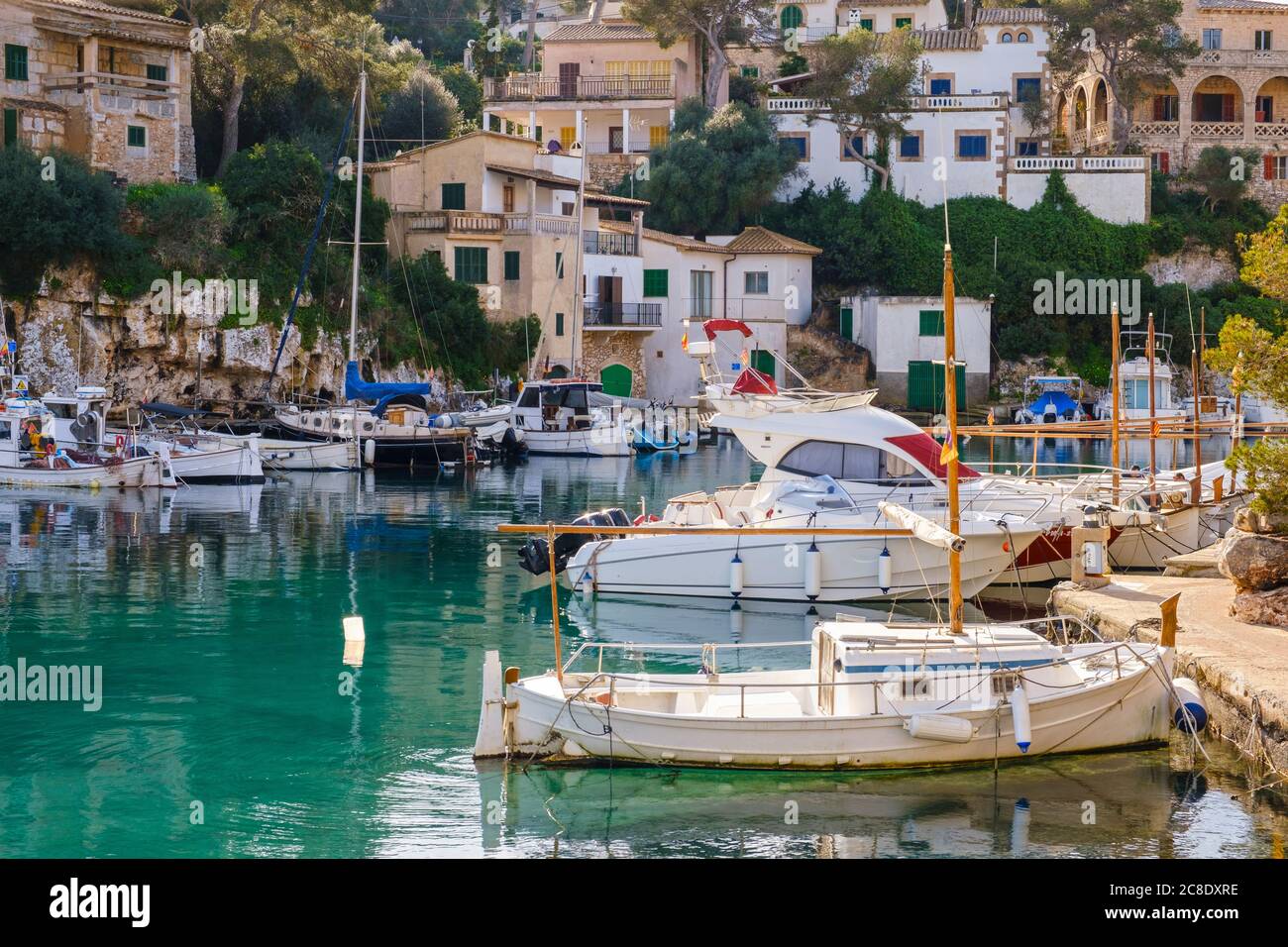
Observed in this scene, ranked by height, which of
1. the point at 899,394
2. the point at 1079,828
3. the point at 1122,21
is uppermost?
the point at 1122,21

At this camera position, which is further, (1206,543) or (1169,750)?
(1206,543)

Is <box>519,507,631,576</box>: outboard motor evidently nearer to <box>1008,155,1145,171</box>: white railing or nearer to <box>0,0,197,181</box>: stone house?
<box>0,0,197,181</box>: stone house

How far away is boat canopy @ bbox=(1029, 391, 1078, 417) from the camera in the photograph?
6041cm

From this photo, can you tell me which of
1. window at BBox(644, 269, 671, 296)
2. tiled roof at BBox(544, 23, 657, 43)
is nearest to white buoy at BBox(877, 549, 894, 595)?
window at BBox(644, 269, 671, 296)

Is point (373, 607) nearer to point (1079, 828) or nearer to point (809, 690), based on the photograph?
point (809, 690)

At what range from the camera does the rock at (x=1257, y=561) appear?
1925 centimetres

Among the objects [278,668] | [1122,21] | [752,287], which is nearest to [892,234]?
[752,287]

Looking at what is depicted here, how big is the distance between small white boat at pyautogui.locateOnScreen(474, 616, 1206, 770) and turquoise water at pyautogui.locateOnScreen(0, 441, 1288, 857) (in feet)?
0.82

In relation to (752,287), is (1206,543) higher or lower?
lower

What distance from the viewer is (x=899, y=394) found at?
2496 inches

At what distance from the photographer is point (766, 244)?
64.1 metres

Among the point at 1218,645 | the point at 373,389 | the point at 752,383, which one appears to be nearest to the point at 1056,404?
the point at 373,389

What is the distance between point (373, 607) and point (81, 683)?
622 centimetres
